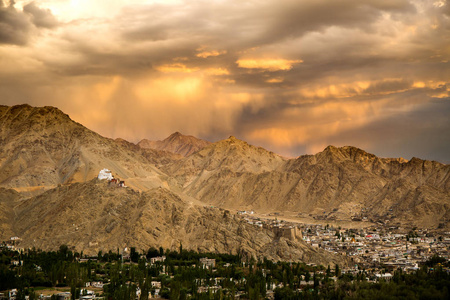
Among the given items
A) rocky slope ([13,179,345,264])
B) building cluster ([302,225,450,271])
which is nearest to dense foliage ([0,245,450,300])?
rocky slope ([13,179,345,264])

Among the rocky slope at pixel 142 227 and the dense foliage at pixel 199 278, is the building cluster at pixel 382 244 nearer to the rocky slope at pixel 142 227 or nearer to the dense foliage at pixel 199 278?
the rocky slope at pixel 142 227

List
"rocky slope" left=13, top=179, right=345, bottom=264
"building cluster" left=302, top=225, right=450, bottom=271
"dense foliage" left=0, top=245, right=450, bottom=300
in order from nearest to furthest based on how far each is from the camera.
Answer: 1. "dense foliage" left=0, top=245, right=450, bottom=300
2. "rocky slope" left=13, top=179, right=345, bottom=264
3. "building cluster" left=302, top=225, right=450, bottom=271

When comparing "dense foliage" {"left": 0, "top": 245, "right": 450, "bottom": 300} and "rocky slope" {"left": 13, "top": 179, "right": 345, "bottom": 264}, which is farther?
"rocky slope" {"left": 13, "top": 179, "right": 345, "bottom": 264}

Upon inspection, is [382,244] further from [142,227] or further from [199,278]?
[199,278]

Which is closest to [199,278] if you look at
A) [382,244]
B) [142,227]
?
[142,227]

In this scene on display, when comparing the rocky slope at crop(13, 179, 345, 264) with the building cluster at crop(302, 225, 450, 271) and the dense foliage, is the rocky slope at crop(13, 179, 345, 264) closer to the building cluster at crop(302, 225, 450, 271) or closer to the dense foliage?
the dense foliage

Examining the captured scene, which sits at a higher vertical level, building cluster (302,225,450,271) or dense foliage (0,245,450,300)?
building cluster (302,225,450,271)

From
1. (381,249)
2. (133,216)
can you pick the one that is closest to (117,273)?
(133,216)

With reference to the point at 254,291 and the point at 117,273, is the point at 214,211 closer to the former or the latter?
the point at 117,273

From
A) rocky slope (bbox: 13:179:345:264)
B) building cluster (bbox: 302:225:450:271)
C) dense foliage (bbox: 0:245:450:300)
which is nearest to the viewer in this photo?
dense foliage (bbox: 0:245:450:300)
